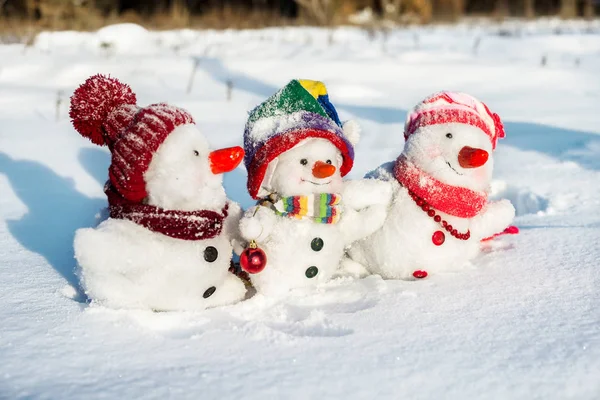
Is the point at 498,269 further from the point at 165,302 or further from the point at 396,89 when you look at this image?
the point at 396,89

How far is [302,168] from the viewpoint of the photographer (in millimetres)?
1830

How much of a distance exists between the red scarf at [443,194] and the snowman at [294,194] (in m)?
0.18

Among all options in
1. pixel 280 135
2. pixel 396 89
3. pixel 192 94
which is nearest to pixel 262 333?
pixel 280 135

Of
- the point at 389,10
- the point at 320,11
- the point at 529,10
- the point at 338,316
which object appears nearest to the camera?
the point at 338,316

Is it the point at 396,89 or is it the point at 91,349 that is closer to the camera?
the point at 91,349

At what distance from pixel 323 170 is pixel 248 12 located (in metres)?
17.0

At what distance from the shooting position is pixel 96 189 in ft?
9.71

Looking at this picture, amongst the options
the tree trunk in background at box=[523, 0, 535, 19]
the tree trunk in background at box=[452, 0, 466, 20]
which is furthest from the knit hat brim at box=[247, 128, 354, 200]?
the tree trunk in background at box=[452, 0, 466, 20]

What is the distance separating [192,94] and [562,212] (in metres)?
3.53

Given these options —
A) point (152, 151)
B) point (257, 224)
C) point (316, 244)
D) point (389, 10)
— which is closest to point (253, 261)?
point (257, 224)

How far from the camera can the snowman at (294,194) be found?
180 centimetres

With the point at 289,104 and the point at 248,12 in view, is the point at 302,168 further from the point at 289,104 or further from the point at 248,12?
the point at 248,12

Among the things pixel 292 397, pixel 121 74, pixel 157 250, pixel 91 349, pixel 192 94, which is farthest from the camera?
pixel 121 74

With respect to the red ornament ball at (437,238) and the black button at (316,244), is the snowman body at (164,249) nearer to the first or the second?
the black button at (316,244)
